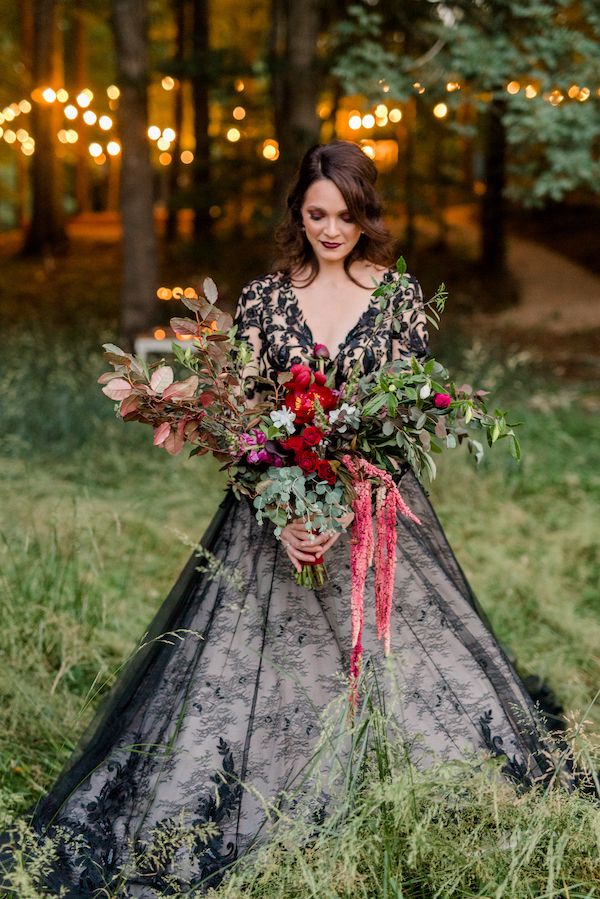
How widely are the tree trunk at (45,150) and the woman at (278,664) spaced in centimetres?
1446

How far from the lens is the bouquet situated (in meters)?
2.41

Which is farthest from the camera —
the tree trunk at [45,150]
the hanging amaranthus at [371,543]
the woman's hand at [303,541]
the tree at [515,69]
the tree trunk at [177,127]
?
the tree trunk at [177,127]

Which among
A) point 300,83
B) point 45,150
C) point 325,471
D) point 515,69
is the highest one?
point 45,150

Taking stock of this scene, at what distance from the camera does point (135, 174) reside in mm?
9883

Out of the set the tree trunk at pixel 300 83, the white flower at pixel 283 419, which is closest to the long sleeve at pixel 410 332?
the white flower at pixel 283 419

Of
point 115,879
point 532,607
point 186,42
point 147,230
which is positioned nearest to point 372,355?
point 115,879

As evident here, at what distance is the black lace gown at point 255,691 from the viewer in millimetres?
2717

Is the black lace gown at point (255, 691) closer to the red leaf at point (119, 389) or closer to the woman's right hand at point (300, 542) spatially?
→ the woman's right hand at point (300, 542)

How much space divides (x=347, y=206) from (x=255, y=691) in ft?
4.98

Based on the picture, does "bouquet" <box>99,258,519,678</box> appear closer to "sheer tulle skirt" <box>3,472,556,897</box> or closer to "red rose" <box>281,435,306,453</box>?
"red rose" <box>281,435,306,453</box>

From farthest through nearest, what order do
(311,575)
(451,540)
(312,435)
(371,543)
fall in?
(451,540) → (311,575) → (371,543) → (312,435)

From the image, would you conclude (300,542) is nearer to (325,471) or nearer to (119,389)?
(325,471)

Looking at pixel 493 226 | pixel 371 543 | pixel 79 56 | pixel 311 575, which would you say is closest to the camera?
pixel 371 543

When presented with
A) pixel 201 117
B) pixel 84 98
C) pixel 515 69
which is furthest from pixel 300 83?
pixel 201 117
